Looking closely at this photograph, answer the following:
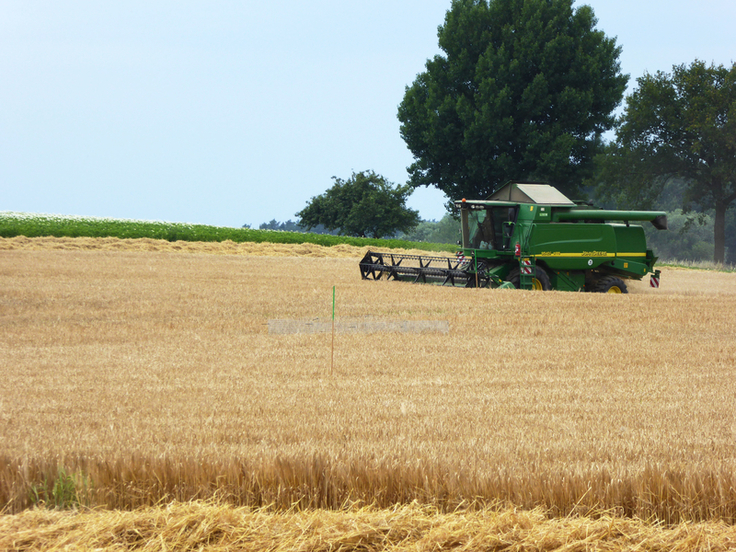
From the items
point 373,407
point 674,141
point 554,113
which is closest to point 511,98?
point 554,113

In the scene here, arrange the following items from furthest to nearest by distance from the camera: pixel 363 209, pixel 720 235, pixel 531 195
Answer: pixel 363 209, pixel 720 235, pixel 531 195

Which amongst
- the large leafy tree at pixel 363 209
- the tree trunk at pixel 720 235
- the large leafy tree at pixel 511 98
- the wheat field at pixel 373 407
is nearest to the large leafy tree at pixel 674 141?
the tree trunk at pixel 720 235

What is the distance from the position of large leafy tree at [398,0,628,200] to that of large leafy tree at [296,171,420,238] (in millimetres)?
17458

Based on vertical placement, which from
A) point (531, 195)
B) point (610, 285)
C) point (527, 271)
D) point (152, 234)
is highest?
point (531, 195)

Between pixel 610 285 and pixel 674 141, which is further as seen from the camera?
pixel 674 141

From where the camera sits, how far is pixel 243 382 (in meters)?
6.48

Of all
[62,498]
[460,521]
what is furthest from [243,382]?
[460,521]

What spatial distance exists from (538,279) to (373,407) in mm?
12080

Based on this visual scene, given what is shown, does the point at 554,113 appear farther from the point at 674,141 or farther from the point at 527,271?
the point at 527,271

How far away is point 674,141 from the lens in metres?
38.9

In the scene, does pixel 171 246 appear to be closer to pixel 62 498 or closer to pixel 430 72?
pixel 430 72

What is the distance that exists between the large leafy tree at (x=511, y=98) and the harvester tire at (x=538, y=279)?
62.7ft

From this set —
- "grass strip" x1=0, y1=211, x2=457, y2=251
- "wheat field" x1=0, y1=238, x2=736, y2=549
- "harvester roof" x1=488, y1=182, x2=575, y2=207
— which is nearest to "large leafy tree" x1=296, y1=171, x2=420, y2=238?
"grass strip" x1=0, y1=211, x2=457, y2=251

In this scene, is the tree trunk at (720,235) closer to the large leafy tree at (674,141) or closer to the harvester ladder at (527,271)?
the large leafy tree at (674,141)
